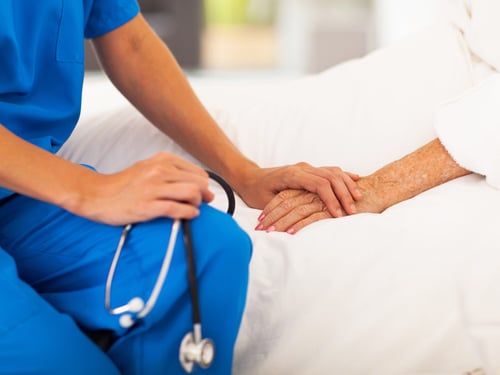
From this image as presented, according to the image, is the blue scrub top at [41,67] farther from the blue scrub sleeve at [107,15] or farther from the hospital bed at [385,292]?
the hospital bed at [385,292]

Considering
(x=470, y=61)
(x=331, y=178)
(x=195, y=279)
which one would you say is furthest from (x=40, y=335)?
(x=470, y=61)

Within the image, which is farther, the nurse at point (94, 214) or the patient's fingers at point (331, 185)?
the patient's fingers at point (331, 185)

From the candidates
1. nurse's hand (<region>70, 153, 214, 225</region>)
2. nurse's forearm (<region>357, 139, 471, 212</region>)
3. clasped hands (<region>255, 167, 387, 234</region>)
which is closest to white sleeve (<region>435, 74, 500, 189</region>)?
nurse's forearm (<region>357, 139, 471, 212</region>)

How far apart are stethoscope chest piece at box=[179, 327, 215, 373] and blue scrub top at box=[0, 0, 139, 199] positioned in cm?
38

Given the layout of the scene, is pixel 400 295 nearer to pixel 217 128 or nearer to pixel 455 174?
pixel 455 174

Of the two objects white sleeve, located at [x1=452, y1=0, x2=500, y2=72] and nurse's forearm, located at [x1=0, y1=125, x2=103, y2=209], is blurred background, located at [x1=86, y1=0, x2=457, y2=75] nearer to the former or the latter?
white sleeve, located at [x1=452, y1=0, x2=500, y2=72]

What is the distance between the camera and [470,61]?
1.49m

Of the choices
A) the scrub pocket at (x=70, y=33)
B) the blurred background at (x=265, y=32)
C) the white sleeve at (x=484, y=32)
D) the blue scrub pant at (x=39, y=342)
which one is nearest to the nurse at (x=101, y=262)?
the blue scrub pant at (x=39, y=342)

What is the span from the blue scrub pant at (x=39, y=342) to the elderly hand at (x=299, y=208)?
1.33 ft

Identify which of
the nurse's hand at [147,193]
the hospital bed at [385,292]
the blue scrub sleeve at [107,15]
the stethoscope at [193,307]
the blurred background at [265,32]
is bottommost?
the blurred background at [265,32]

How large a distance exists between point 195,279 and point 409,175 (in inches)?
20.0

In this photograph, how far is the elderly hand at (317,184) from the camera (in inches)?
49.2

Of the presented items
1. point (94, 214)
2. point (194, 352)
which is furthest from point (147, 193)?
point (194, 352)

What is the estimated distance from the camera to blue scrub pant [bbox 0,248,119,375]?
91cm
